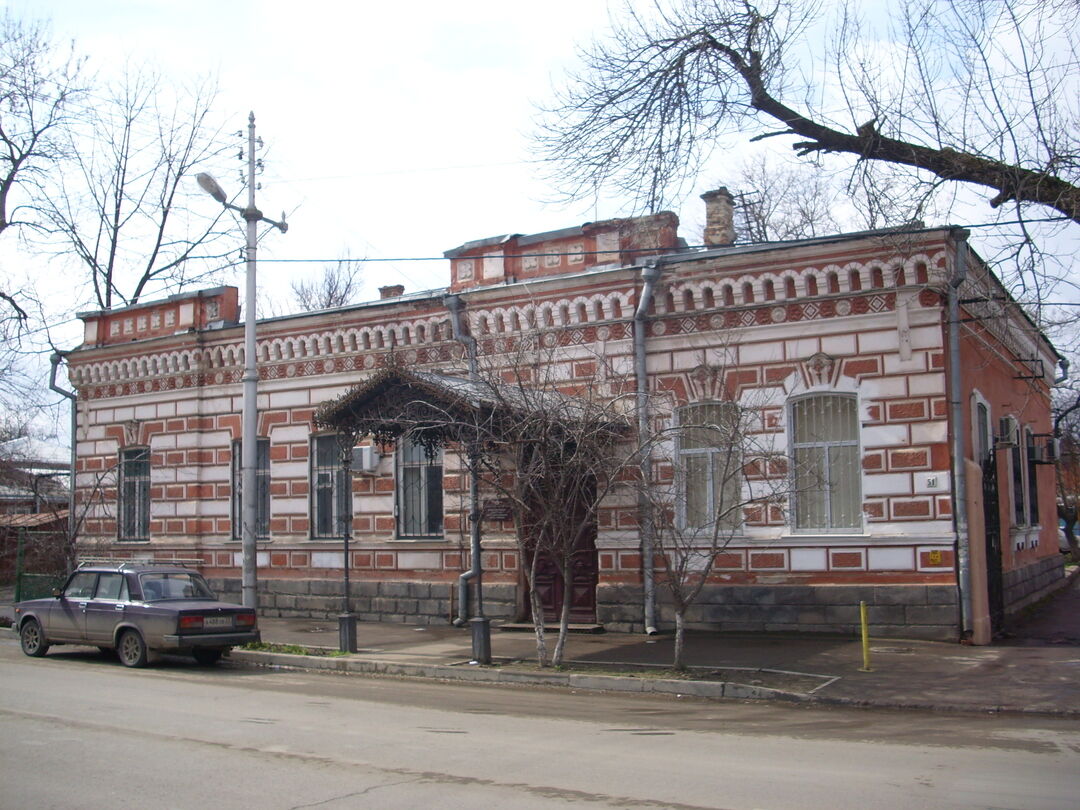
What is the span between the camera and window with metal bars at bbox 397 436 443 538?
2102 cm

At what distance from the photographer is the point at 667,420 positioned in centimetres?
1764

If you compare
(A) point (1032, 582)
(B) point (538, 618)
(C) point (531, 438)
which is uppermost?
(C) point (531, 438)

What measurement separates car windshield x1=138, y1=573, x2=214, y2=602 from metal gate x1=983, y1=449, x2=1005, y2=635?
40.3 ft

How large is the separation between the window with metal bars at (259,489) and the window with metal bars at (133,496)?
Answer: 2.80 metres

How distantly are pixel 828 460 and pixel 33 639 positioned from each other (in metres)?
13.2

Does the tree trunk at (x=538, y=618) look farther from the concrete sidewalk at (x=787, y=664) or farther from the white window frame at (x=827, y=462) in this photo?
the white window frame at (x=827, y=462)

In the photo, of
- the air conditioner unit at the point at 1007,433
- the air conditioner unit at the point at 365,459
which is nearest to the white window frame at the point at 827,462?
the air conditioner unit at the point at 1007,433

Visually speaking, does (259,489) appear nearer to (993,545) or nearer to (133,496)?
(133,496)

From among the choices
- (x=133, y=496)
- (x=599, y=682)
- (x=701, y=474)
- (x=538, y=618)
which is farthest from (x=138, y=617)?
Result: (x=133, y=496)

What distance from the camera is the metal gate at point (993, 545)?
1723 centimetres

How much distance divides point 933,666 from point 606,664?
425 cm

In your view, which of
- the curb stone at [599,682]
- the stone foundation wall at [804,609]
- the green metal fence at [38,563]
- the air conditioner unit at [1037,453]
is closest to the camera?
the curb stone at [599,682]

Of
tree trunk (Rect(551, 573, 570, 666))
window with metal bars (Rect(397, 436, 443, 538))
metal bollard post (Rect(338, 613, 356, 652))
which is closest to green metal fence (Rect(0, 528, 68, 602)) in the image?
window with metal bars (Rect(397, 436, 443, 538))

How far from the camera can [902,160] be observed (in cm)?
1289
